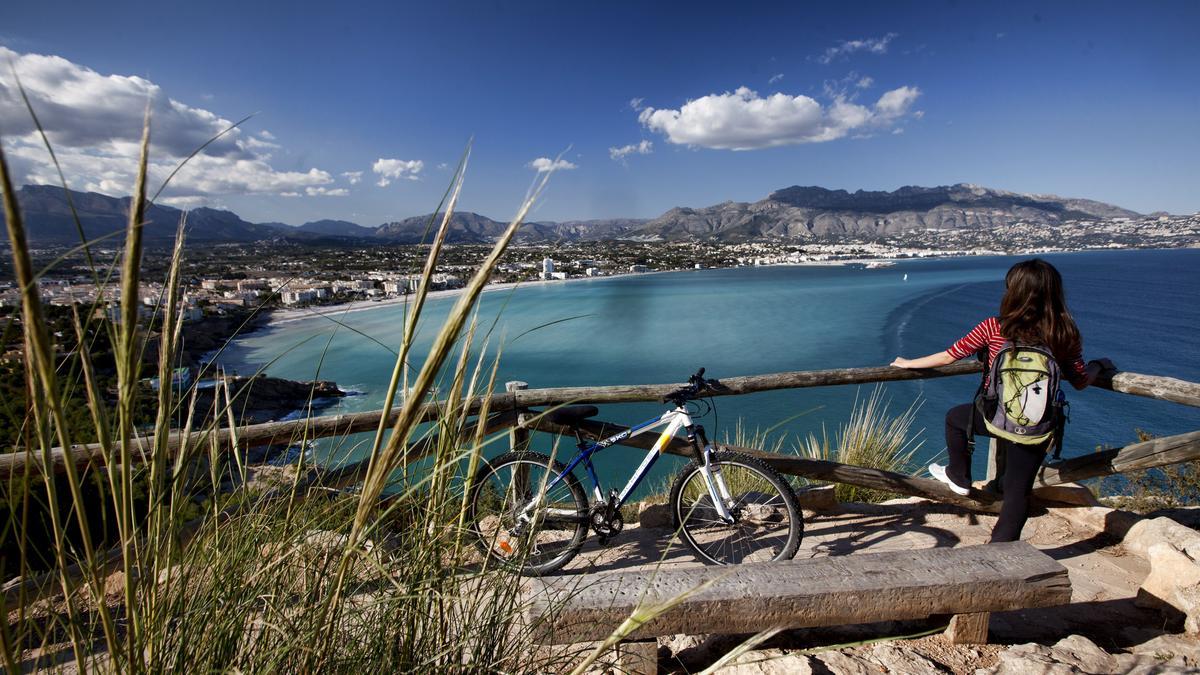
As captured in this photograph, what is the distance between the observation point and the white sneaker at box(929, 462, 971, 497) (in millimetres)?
3137

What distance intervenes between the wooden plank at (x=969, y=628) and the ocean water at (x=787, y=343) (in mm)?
3154

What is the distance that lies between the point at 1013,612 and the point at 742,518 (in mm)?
1216

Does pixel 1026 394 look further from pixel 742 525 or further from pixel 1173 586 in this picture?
pixel 742 525

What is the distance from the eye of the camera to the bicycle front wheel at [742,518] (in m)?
2.94

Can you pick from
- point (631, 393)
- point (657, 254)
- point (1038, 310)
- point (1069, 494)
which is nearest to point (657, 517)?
point (631, 393)

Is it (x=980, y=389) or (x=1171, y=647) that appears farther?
(x=980, y=389)

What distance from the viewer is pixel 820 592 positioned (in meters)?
1.87

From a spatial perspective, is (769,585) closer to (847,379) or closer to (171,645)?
(171,645)

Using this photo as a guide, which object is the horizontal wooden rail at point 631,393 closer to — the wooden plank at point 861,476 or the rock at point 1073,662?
the wooden plank at point 861,476

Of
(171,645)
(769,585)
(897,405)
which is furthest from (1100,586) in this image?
(897,405)

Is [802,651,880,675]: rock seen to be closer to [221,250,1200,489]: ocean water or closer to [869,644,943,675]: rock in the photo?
[869,644,943,675]: rock

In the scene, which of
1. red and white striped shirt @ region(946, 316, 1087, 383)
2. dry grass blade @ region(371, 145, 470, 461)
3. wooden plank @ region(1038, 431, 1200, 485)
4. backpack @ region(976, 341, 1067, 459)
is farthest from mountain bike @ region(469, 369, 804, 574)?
dry grass blade @ region(371, 145, 470, 461)

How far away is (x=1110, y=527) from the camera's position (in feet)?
10.4

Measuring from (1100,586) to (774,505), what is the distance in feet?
4.83
